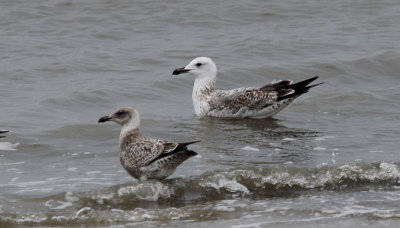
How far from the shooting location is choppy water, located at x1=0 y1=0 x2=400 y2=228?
7.90m

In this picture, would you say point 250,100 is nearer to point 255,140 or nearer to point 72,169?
point 255,140

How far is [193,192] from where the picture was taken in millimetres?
8312

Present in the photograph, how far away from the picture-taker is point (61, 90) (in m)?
13.0

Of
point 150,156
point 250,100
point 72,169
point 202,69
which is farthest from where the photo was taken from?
point 202,69

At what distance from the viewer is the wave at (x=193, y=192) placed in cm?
754

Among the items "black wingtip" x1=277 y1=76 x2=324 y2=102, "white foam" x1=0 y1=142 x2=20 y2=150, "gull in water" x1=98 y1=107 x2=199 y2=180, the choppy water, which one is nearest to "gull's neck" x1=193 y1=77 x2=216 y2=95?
the choppy water

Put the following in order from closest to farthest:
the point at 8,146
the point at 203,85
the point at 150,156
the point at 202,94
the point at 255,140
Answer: the point at 150,156 < the point at 8,146 < the point at 255,140 < the point at 202,94 < the point at 203,85

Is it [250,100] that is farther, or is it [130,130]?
[250,100]

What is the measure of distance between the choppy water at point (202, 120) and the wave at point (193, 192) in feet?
0.05

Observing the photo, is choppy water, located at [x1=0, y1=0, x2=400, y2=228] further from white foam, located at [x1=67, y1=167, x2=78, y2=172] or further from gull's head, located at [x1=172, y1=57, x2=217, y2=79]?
gull's head, located at [x1=172, y1=57, x2=217, y2=79]

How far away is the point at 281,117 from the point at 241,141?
1.92 m

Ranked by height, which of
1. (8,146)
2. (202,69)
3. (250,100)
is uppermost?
(202,69)

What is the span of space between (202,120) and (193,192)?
376 cm

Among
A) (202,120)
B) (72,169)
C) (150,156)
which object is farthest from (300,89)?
(150,156)
